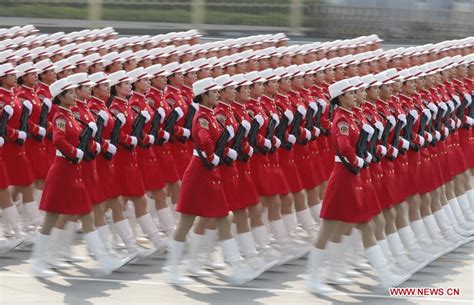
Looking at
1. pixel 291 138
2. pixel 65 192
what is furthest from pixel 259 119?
pixel 65 192

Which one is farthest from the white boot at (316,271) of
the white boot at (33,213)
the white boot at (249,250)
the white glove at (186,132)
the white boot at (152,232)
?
the white boot at (33,213)

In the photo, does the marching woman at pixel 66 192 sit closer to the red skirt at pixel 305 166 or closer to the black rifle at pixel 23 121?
the black rifle at pixel 23 121

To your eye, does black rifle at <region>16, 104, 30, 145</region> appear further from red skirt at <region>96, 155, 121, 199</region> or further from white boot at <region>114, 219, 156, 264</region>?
white boot at <region>114, 219, 156, 264</region>

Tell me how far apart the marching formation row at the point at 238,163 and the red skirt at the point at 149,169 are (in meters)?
0.01

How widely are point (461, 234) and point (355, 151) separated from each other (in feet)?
9.13

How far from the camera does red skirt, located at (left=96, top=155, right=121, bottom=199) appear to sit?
11.4 m

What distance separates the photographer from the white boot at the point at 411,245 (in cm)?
1184

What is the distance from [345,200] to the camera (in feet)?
35.2

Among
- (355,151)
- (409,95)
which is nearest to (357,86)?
(355,151)

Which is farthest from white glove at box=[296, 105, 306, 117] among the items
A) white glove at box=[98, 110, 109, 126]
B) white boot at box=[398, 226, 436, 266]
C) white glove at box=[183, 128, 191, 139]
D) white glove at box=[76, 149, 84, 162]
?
white glove at box=[76, 149, 84, 162]

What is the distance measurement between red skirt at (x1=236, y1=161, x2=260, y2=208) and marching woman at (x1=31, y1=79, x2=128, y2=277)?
114 cm

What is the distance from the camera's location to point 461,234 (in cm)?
1322

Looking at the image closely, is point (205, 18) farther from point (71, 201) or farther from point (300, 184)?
point (71, 201)

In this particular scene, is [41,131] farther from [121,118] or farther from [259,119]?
[259,119]
